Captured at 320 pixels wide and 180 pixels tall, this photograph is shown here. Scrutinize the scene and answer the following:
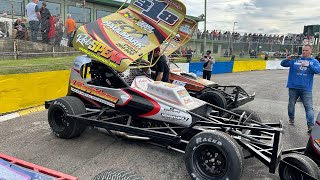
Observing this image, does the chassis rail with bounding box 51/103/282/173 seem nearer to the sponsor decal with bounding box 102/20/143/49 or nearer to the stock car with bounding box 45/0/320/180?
the stock car with bounding box 45/0/320/180

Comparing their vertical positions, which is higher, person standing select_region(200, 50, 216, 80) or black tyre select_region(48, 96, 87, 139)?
person standing select_region(200, 50, 216, 80)

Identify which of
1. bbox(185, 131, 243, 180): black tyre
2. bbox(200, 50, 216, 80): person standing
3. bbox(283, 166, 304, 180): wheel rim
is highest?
bbox(200, 50, 216, 80): person standing

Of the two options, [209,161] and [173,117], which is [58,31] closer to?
[173,117]

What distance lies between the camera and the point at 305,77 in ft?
19.7

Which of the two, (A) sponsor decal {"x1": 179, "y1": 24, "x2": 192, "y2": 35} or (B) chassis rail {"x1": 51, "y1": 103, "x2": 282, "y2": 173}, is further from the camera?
(A) sponsor decal {"x1": 179, "y1": 24, "x2": 192, "y2": 35}

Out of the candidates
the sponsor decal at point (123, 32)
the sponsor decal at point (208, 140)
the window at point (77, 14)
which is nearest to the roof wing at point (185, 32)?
the sponsor decal at point (123, 32)

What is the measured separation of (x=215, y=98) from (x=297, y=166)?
3229mm

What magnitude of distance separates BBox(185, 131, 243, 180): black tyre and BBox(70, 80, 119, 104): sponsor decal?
1784mm

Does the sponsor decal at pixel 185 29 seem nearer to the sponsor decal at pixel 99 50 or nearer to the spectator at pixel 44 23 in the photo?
the sponsor decal at pixel 99 50

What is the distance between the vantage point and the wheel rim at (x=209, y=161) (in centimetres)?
345

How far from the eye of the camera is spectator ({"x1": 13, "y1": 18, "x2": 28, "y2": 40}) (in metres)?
9.05

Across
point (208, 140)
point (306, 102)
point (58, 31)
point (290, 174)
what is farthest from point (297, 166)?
point (58, 31)

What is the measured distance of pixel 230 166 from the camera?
10.8 ft

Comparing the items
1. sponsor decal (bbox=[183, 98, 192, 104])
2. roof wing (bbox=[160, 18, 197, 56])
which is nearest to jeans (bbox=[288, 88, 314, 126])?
roof wing (bbox=[160, 18, 197, 56])
